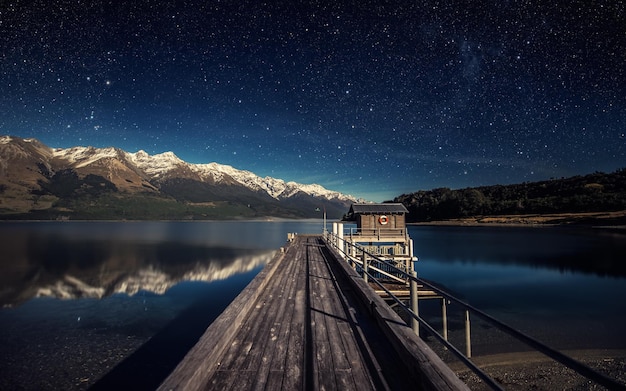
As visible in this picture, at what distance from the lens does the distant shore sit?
99.0 m

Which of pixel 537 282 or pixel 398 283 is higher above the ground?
pixel 398 283

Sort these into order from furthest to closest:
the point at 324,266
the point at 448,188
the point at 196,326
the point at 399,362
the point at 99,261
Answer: the point at 448,188
the point at 99,261
the point at 196,326
the point at 324,266
the point at 399,362

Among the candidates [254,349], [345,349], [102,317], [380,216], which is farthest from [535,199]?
[254,349]

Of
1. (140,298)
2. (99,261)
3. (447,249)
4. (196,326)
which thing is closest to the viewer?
(196,326)

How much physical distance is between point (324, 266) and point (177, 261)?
134ft

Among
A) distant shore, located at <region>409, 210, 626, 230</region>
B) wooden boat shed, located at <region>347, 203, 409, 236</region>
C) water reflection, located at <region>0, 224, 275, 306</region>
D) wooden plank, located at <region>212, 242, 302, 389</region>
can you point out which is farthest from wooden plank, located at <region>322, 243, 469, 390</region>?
distant shore, located at <region>409, 210, 626, 230</region>

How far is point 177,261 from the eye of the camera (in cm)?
4959

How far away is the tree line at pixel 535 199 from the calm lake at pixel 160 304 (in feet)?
271

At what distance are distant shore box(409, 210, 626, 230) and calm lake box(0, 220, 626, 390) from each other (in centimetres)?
6369

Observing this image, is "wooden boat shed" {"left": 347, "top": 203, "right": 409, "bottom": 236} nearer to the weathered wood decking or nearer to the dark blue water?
the dark blue water

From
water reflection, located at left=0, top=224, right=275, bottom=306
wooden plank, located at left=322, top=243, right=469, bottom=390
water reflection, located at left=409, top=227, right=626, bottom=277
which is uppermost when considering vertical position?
wooden plank, located at left=322, top=243, right=469, bottom=390

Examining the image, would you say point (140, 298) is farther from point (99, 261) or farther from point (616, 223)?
point (616, 223)

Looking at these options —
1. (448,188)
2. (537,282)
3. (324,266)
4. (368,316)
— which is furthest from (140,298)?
(448,188)

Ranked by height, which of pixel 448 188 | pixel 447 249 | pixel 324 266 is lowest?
pixel 447 249
